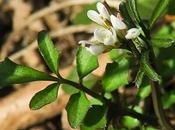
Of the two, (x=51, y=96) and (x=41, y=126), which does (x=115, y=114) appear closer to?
(x=51, y=96)

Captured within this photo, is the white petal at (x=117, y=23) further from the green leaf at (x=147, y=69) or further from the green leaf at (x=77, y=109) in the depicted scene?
the green leaf at (x=77, y=109)

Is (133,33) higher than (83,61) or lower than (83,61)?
higher

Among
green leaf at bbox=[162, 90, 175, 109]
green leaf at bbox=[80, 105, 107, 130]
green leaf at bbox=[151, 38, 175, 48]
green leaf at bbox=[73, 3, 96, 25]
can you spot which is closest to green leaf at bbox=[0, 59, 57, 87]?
green leaf at bbox=[80, 105, 107, 130]

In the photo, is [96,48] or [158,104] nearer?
[96,48]

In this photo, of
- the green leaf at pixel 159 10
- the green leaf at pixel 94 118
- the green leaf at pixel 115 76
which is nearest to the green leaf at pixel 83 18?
the green leaf at pixel 115 76

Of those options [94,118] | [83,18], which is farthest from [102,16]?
[83,18]

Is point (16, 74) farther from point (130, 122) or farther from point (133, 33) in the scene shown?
point (130, 122)

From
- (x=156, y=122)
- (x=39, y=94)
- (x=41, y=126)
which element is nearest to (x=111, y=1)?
(x=41, y=126)

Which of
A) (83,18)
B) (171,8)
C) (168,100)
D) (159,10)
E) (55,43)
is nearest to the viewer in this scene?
(159,10)
